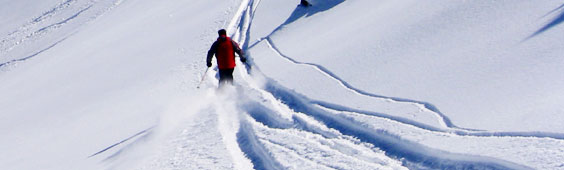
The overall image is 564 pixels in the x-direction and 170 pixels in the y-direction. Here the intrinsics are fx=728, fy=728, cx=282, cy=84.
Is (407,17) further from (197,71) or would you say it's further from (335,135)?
(335,135)

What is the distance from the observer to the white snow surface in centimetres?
729

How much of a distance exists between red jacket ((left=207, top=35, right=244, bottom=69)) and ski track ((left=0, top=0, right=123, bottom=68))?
15.3 meters

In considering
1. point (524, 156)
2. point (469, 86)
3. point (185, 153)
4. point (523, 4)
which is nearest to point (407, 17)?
point (523, 4)

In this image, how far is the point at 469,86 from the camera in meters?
9.07

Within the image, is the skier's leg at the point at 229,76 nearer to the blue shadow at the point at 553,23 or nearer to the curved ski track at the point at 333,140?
the curved ski track at the point at 333,140

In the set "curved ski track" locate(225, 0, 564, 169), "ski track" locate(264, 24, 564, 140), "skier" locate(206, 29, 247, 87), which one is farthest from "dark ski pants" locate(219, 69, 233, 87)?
"ski track" locate(264, 24, 564, 140)

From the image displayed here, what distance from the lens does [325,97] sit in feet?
32.0

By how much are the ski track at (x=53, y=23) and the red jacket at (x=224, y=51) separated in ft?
50.2

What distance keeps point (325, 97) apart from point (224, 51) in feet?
8.15

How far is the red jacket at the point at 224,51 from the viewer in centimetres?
1154

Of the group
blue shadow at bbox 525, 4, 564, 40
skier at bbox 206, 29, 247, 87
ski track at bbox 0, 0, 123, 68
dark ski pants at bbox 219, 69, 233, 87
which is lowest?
Answer: dark ski pants at bbox 219, 69, 233, 87

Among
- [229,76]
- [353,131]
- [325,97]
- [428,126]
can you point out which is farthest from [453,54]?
[229,76]

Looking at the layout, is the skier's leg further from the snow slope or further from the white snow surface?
the snow slope

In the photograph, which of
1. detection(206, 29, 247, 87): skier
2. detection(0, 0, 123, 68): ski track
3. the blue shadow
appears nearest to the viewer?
the blue shadow
